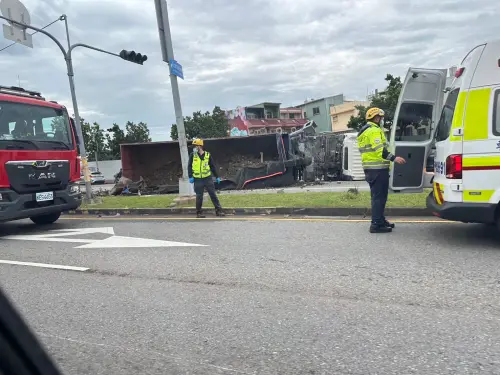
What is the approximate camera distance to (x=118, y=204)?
11734 millimetres

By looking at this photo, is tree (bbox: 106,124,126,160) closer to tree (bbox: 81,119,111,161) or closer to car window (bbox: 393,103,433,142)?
tree (bbox: 81,119,111,161)

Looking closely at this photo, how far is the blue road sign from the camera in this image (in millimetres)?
10062

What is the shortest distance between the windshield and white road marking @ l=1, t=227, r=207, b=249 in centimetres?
168

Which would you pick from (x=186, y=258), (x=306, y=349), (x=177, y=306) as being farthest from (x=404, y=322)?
(x=186, y=258)

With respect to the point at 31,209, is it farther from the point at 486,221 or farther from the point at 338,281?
the point at 486,221

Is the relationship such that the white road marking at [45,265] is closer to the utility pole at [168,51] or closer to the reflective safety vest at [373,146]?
the reflective safety vest at [373,146]

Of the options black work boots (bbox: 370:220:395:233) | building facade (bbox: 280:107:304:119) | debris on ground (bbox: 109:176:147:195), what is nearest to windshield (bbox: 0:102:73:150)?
black work boots (bbox: 370:220:395:233)

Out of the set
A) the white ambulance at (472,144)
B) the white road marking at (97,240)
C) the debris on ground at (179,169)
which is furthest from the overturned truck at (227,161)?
the white ambulance at (472,144)

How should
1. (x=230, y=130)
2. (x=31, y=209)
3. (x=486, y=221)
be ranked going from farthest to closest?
(x=230, y=130), (x=31, y=209), (x=486, y=221)

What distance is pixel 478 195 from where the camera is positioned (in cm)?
499

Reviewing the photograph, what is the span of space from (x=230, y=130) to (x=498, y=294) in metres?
51.0

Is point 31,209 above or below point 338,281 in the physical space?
above

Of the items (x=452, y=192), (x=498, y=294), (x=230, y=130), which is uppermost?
(x=230, y=130)

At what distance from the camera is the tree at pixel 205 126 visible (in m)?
48.2
